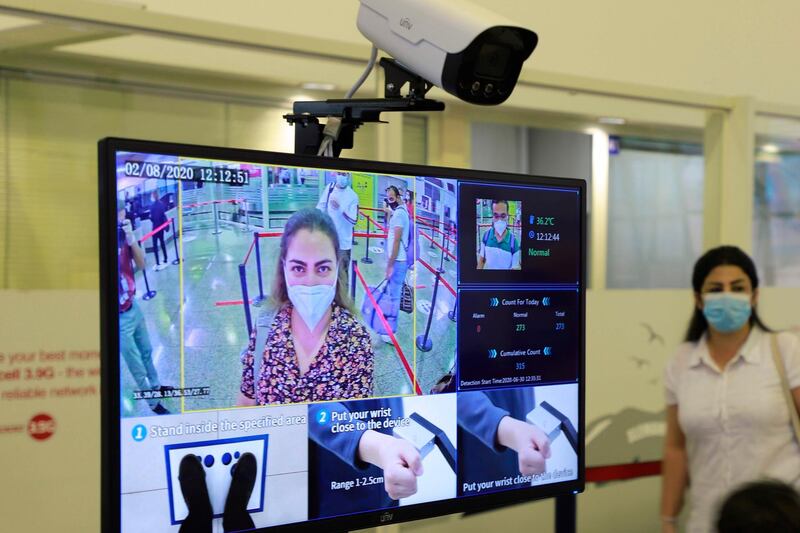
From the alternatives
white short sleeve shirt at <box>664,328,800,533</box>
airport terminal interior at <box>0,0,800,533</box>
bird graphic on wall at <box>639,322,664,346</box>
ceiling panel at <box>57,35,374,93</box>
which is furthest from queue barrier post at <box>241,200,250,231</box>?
bird graphic on wall at <box>639,322,664,346</box>

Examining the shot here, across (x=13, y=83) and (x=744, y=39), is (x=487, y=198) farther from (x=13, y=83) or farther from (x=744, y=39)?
(x=744, y=39)

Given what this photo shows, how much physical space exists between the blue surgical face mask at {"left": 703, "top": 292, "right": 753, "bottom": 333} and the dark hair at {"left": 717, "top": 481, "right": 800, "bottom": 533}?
1.56m

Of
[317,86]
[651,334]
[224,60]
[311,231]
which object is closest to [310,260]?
[311,231]

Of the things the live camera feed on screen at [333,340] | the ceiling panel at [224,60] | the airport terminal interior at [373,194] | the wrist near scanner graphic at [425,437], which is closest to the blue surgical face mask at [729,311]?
the airport terminal interior at [373,194]

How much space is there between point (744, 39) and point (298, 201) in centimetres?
422

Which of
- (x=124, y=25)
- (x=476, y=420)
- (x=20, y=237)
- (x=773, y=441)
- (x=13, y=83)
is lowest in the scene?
(x=773, y=441)

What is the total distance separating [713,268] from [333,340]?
1.70 meters

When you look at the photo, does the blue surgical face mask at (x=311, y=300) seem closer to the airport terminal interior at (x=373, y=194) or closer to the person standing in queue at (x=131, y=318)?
the airport terminal interior at (x=373, y=194)

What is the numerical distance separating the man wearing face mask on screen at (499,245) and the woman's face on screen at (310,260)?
0.30 m

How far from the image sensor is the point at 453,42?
146cm

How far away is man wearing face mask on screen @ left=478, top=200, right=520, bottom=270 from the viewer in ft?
5.63

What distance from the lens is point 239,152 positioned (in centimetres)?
146

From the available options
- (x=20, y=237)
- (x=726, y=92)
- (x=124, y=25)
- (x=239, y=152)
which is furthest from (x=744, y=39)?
(x=239, y=152)

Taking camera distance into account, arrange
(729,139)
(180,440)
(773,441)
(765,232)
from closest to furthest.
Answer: (180,440), (773,441), (729,139), (765,232)
